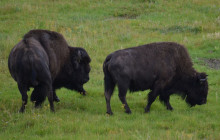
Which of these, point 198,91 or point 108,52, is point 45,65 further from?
point 108,52

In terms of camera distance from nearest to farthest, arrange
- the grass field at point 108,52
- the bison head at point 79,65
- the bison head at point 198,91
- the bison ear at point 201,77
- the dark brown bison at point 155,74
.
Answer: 1. the grass field at point 108,52
2. the dark brown bison at point 155,74
3. the bison ear at point 201,77
4. the bison head at point 198,91
5. the bison head at point 79,65

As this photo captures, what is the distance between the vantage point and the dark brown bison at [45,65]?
24.8 ft

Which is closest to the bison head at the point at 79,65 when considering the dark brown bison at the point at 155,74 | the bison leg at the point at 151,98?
the dark brown bison at the point at 155,74

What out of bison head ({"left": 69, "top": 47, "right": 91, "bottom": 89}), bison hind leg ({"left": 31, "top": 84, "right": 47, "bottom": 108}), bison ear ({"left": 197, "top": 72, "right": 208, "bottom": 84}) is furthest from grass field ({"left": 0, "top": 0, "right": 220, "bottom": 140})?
bison ear ({"left": 197, "top": 72, "right": 208, "bottom": 84})

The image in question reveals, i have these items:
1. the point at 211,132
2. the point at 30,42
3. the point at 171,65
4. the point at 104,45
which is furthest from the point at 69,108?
the point at 104,45

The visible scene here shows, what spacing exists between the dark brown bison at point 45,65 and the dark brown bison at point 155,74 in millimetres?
1275

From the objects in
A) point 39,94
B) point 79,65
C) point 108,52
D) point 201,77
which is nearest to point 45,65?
point 39,94

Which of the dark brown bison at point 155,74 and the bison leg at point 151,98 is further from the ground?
the dark brown bison at point 155,74

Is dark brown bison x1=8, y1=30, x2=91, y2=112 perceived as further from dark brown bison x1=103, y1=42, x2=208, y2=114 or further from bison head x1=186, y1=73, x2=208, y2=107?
bison head x1=186, y1=73, x2=208, y2=107

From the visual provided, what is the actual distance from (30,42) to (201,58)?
7.81 metres

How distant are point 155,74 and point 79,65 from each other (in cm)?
217

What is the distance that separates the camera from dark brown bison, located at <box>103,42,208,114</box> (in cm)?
831

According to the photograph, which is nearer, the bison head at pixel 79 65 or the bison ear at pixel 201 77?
the bison ear at pixel 201 77

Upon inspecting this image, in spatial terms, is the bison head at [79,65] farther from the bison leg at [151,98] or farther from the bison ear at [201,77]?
the bison ear at [201,77]
